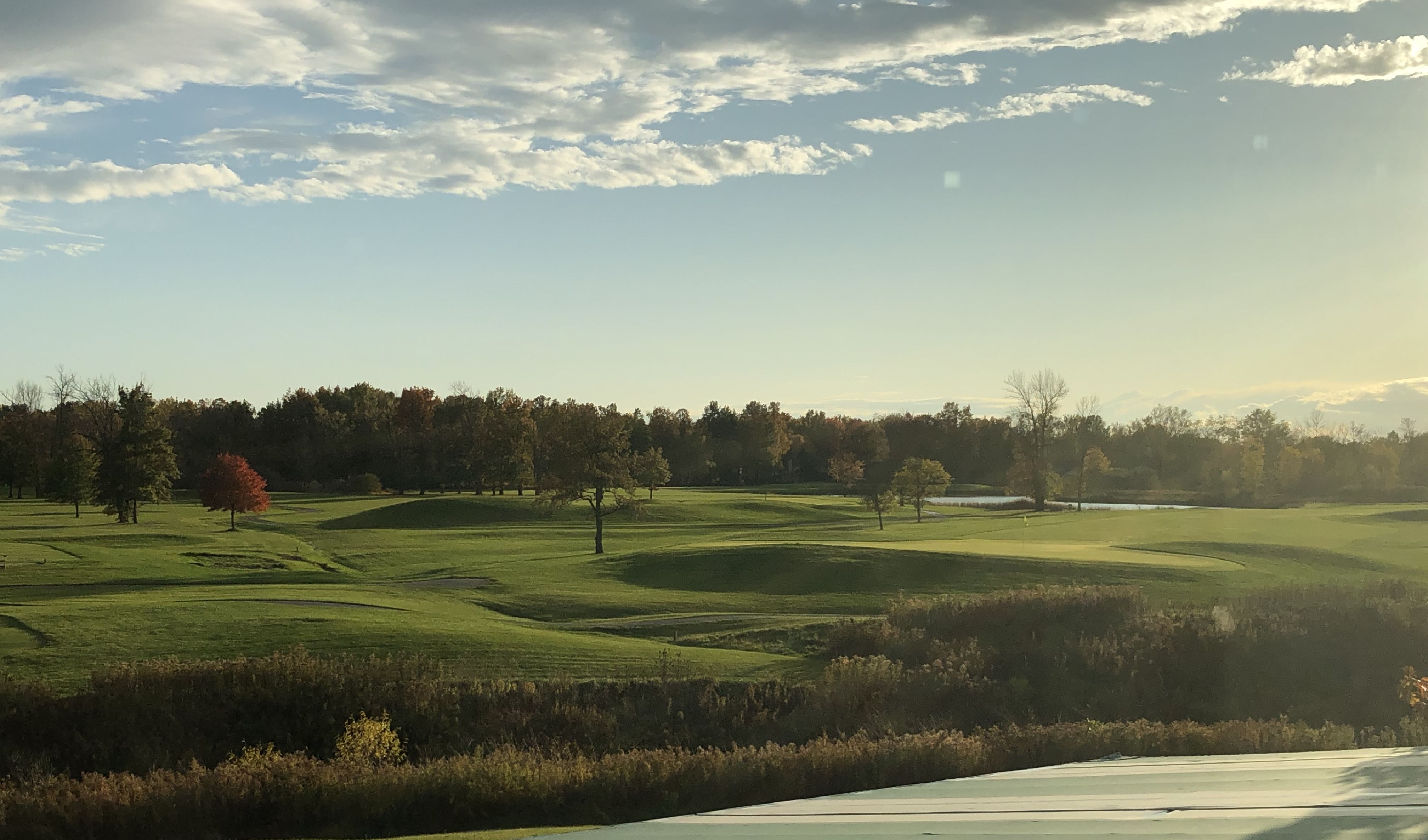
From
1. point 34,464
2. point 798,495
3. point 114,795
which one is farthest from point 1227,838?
point 34,464

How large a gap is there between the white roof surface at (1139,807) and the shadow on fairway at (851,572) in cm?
2312

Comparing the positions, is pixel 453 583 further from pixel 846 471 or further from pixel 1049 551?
pixel 846 471

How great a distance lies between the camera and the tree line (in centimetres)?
6881

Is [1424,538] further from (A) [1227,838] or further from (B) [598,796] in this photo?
(A) [1227,838]

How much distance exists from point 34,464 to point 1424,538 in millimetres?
104085

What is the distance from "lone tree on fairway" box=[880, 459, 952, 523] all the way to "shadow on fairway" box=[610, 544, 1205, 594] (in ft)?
86.1

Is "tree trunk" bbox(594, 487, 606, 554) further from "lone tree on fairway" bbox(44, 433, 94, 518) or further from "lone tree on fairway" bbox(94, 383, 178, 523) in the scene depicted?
"lone tree on fairway" bbox(44, 433, 94, 518)

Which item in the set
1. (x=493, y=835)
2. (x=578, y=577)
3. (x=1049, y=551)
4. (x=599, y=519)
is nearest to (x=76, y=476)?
(x=599, y=519)

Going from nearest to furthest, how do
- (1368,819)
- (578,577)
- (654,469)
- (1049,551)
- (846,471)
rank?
(1368,819) → (578,577) → (1049,551) → (654,469) → (846,471)

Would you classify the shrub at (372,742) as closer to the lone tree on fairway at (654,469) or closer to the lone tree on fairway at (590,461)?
the lone tree on fairway at (590,461)

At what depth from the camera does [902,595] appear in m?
30.2

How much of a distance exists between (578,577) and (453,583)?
4.35 m

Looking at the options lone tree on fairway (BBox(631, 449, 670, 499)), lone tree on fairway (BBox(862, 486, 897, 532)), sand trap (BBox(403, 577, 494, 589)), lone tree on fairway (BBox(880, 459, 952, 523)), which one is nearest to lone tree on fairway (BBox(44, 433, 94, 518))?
lone tree on fairway (BBox(631, 449, 670, 499))

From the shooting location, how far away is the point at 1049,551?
3825 cm
